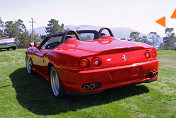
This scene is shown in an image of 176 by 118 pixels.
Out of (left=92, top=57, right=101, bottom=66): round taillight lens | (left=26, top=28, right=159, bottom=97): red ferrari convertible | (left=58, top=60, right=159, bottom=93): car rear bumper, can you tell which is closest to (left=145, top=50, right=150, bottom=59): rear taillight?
(left=26, top=28, right=159, bottom=97): red ferrari convertible

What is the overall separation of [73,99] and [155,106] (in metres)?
1.46

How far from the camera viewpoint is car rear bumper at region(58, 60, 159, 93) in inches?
115

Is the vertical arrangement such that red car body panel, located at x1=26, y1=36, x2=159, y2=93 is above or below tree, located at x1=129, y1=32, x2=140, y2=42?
above

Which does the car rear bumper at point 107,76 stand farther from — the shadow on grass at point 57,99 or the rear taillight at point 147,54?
the shadow on grass at point 57,99

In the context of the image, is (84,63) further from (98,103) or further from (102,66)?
(98,103)

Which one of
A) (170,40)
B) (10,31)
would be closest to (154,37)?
(170,40)

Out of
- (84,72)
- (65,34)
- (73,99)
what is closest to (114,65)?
(84,72)

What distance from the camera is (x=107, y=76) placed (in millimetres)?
2992

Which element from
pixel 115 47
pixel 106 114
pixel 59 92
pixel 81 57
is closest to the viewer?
pixel 106 114

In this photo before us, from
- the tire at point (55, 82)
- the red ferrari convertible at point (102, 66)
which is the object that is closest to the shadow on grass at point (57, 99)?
the tire at point (55, 82)

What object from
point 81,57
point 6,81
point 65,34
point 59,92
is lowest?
point 6,81

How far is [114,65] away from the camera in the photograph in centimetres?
306

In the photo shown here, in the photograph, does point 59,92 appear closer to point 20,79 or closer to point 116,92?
point 116,92

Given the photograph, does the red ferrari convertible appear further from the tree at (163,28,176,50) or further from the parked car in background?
the tree at (163,28,176,50)
